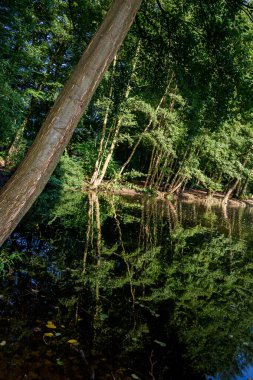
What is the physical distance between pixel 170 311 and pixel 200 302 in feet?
3.34

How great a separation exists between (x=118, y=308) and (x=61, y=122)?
12.1 feet

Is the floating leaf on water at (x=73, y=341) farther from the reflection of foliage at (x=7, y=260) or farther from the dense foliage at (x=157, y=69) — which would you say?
the dense foliage at (x=157, y=69)

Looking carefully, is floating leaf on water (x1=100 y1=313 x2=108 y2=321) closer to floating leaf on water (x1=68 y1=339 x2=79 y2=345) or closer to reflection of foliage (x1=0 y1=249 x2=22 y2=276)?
floating leaf on water (x1=68 y1=339 x2=79 y2=345)

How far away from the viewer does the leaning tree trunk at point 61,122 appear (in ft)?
7.73

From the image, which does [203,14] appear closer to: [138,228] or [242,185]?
[138,228]

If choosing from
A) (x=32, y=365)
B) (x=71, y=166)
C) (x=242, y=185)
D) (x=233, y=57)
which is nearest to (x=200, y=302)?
(x=32, y=365)

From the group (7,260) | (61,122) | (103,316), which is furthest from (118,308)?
(61,122)

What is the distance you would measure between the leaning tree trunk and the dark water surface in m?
1.97

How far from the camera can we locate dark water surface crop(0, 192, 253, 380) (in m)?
3.56

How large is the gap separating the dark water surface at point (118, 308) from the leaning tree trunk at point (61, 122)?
1.97m

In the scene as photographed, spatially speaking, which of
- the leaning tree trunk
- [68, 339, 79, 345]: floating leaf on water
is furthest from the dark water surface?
the leaning tree trunk

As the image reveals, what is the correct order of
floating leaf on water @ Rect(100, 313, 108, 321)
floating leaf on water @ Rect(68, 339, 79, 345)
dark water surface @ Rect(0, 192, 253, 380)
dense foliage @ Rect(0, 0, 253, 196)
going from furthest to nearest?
dense foliage @ Rect(0, 0, 253, 196)
floating leaf on water @ Rect(100, 313, 108, 321)
floating leaf on water @ Rect(68, 339, 79, 345)
dark water surface @ Rect(0, 192, 253, 380)

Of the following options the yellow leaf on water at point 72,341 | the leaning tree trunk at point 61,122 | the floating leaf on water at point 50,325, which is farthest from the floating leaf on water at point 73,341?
the leaning tree trunk at point 61,122

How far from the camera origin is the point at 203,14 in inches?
211
